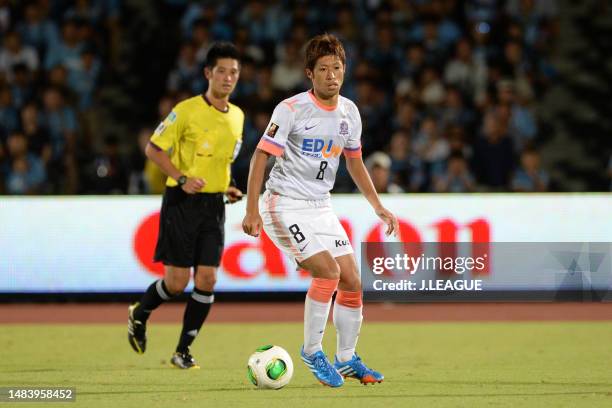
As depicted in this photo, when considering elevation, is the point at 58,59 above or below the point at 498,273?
above

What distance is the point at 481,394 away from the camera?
7.16m

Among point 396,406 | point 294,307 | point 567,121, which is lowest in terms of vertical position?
point 294,307

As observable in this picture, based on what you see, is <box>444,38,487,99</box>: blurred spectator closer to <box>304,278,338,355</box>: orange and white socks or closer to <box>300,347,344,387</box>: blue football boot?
<box>304,278,338,355</box>: orange and white socks

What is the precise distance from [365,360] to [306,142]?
243 centimetres

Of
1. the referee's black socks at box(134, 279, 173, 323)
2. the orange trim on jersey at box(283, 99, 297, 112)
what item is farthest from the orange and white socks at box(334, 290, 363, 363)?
the referee's black socks at box(134, 279, 173, 323)

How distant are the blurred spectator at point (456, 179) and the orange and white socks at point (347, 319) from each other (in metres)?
7.03

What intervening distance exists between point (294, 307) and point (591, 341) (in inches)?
161

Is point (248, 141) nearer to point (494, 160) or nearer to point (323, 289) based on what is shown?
point (494, 160)

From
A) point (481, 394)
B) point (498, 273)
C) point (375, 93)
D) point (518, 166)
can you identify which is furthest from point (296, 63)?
point (481, 394)

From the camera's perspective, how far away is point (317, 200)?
7.58 meters

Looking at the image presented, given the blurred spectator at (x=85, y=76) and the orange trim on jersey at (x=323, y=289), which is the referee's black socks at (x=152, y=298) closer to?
the orange trim on jersey at (x=323, y=289)

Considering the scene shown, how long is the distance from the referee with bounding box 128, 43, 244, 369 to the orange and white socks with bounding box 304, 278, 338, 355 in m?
1.55

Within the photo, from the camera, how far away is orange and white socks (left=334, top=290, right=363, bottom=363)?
7539 millimetres

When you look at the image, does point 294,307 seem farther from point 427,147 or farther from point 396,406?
point 396,406
